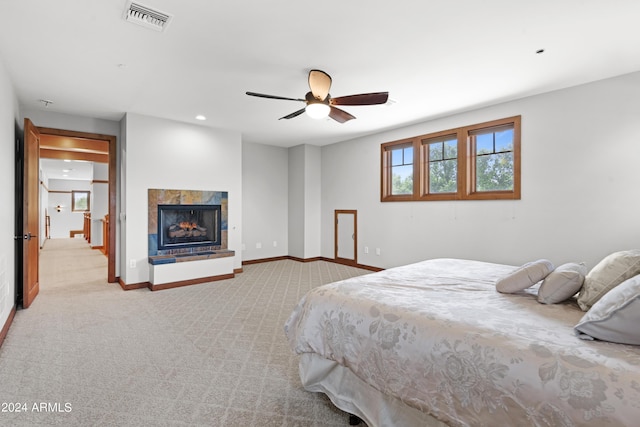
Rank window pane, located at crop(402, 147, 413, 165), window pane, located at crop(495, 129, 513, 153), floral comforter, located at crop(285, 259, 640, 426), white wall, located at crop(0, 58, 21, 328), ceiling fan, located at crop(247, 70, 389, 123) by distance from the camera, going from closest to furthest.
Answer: floral comforter, located at crop(285, 259, 640, 426), white wall, located at crop(0, 58, 21, 328), ceiling fan, located at crop(247, 70, 389, 123), window pane, located at crop(495, 129, 513, 153), window pane, located at crop(402, 147, 413, 165)

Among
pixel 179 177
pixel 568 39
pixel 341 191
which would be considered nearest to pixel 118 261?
pixel 179 177


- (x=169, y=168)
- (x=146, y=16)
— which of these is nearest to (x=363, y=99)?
(x=146, y=16)

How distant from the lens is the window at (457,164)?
165 inches

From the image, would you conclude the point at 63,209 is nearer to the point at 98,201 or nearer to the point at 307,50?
the point at 98,201

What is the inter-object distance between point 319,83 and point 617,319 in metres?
2.75

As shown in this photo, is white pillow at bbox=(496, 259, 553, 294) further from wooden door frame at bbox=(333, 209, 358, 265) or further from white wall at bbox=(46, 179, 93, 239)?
white wall at bbox=(46, 179, 93, 239)

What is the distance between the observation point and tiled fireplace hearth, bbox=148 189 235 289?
4.64m

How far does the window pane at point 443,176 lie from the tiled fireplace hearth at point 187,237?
344 centimetres

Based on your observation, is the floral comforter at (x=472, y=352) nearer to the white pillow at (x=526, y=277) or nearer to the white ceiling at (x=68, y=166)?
the white pillow at (x=526, y=277)

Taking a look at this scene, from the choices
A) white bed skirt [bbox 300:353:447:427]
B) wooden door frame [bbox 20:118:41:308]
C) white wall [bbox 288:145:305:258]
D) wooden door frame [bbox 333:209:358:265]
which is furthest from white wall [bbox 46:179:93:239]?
white bed skirt [bbox 300:353:447:427]

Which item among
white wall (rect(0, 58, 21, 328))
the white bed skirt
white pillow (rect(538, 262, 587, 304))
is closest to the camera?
the white bed skirt

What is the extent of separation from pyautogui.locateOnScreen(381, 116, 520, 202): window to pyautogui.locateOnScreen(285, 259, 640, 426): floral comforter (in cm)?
273

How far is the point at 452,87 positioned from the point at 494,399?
3.33 meters

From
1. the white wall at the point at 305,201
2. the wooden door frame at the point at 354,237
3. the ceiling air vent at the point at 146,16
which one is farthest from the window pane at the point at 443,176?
the ceiling air vent at the point at 146,16
